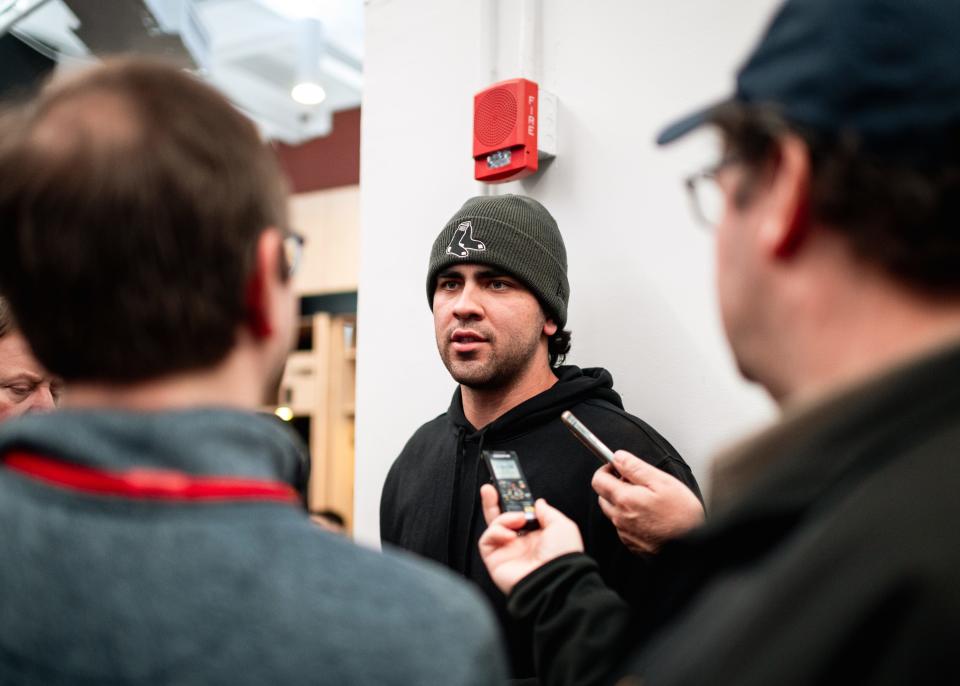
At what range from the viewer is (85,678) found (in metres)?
0.54

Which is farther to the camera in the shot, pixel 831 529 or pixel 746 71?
pixel 746 71

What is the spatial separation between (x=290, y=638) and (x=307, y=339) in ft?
16.9

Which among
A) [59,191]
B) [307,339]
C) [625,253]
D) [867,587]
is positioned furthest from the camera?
[307,339]

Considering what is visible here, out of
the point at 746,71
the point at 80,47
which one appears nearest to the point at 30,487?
the point at 746,71

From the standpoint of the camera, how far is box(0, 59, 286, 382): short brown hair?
61cm

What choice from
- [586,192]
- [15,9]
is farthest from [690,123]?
[15,9]

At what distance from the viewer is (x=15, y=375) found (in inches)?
65.0

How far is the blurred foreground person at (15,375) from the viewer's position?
1642 millimetres

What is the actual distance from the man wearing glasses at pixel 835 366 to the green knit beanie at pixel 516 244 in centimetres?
109

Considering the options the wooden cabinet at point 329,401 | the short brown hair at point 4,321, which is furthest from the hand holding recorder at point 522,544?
the wooden cabinet at point 329,401

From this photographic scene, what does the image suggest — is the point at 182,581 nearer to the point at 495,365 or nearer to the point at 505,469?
the point at 505,469

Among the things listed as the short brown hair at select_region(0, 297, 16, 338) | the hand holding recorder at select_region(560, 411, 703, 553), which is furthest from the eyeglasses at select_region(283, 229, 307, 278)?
the short brown hair at select_region(0, 297, 16, 338)

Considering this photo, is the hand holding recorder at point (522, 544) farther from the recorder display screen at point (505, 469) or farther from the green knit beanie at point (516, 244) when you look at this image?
the green knit beanie at point (516, 244)

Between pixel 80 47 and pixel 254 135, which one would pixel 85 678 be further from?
pixel 80 47
